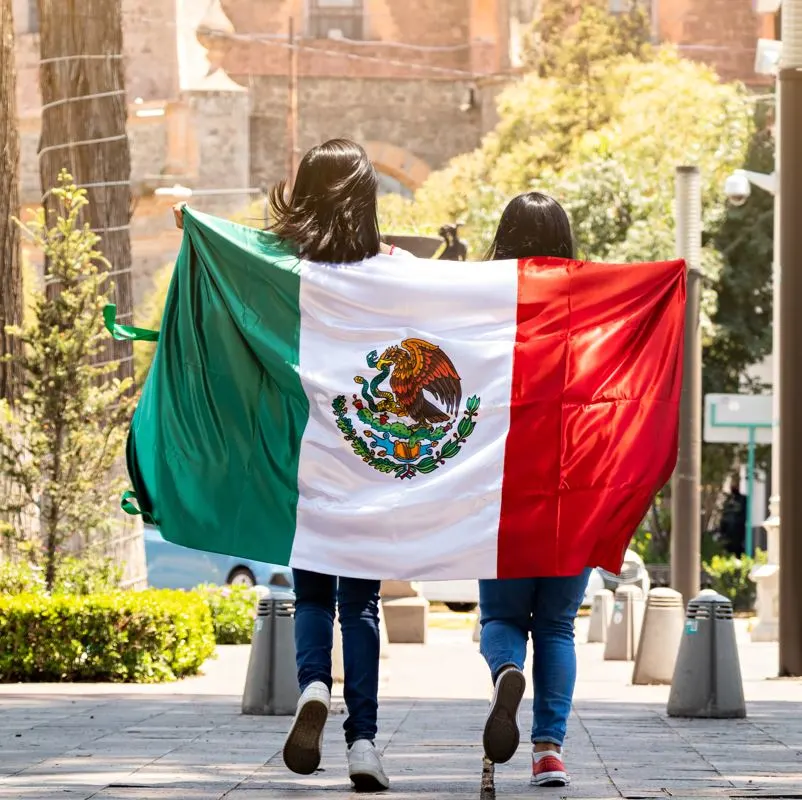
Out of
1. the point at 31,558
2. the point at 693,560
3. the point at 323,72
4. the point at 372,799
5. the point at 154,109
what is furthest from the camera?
the point at 323,72

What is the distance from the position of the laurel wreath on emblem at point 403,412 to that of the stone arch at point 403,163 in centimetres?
5955

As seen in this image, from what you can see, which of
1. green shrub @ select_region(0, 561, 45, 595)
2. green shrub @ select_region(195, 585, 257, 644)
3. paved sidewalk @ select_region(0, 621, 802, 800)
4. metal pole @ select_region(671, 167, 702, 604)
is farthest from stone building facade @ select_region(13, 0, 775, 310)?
paved sidewalk @ select_region(0, 621, 802, 800)

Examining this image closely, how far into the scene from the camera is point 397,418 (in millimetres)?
6652

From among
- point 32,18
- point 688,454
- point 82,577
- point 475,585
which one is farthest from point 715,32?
point 82,577

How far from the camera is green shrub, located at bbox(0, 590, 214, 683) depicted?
12508 mm

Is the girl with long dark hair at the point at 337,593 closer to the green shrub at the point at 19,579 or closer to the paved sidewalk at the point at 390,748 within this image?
the paved sidewalk at the point at 390,748

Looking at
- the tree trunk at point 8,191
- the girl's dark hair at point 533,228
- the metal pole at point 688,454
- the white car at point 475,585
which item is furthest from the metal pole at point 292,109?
the girl's dark hair at point 533,228

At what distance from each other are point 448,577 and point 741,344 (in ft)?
91.2

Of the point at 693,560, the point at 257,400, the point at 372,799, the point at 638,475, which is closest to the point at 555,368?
the point at 638,475

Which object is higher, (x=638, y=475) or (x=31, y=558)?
(x=638, y=475)

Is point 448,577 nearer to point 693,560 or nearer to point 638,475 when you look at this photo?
point 638,475

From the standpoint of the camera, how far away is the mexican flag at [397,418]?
6680 mm

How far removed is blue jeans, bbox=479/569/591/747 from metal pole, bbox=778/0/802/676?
7.05 meters

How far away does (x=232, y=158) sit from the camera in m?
59.6
